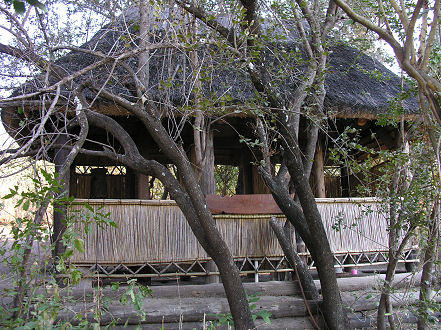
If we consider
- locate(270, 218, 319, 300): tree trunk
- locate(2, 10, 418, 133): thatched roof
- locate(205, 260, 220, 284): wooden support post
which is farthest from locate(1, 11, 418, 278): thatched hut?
locate(270, 218, 319, 300): tree trunk

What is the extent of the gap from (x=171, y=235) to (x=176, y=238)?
0.24 ft

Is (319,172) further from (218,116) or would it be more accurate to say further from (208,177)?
(218,116)

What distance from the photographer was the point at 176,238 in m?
5.42

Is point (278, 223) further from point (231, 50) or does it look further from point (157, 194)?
point (157, 194)

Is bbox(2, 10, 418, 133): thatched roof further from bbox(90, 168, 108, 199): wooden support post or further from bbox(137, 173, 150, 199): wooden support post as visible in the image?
bbox(90, 168, 108, 199): wooden support post

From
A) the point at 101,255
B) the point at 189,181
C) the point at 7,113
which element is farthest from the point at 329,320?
the point at 7,113

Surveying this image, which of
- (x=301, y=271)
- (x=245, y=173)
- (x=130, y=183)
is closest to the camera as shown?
(x=301, y=271)

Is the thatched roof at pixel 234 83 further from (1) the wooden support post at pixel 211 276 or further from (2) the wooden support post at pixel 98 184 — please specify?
(2) the wooden support post at pixel 98 184

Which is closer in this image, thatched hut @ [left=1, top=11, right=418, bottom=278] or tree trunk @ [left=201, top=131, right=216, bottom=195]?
thatched hut @ [left=1, top=11, right=418, bottom=278]

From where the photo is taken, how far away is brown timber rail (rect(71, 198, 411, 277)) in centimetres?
514

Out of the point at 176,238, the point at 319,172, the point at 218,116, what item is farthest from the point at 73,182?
the point at 319,172

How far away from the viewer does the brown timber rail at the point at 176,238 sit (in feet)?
16.9

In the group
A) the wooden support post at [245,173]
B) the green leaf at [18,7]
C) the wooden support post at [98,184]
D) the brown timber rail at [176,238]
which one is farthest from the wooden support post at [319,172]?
the green leaf at [18,7]

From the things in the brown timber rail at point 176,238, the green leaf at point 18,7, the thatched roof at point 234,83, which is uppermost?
the thatched roof at point 234,83
